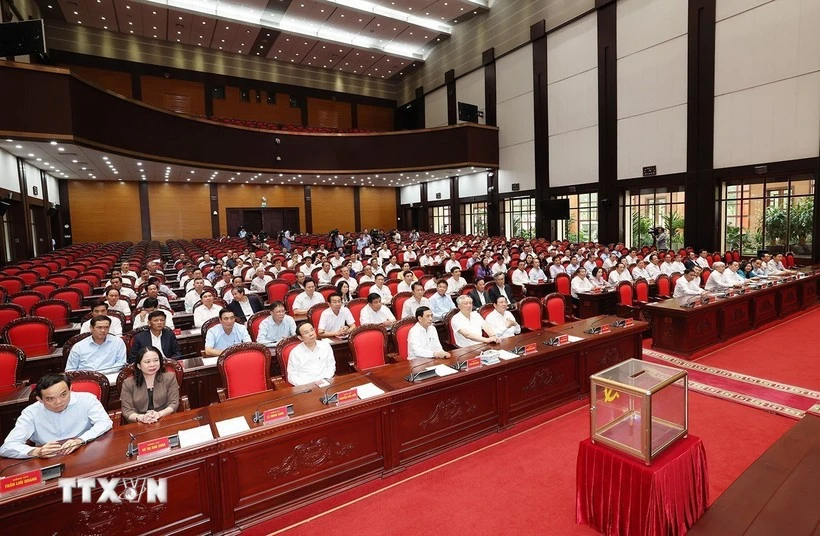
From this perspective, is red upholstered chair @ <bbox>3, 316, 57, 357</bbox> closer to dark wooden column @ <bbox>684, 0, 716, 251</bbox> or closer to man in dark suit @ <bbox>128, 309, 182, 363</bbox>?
man in dark suit @ <bbox>128, 309, 182, 363</bbox>

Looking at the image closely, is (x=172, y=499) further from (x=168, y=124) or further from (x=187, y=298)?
(x=168, y=124)

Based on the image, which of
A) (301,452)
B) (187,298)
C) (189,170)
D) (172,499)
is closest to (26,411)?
(172,499)

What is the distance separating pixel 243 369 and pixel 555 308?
418 cm

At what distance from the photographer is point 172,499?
2561mm

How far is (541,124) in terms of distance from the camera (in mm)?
19188

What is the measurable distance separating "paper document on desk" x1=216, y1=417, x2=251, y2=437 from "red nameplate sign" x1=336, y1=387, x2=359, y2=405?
0.62 meters

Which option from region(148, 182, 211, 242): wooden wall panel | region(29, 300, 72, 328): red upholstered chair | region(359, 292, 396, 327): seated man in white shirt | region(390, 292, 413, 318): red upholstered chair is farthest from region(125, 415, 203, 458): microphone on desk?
region(148, 182, 211, 242): wooden wall panel

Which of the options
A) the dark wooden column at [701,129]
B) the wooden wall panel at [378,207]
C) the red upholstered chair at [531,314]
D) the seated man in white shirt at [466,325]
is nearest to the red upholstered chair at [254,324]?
the seated man in white shirt at [466,325]

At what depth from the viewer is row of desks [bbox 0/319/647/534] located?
2383 mm

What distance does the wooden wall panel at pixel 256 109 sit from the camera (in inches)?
954

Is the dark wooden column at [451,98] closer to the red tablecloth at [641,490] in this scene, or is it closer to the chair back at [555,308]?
the chair back at [555,308]

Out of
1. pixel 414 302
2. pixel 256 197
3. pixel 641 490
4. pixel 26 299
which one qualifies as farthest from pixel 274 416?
pixel 256 197

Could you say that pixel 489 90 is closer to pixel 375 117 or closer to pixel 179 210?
pixel 375 117

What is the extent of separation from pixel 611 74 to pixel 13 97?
17.6 m
